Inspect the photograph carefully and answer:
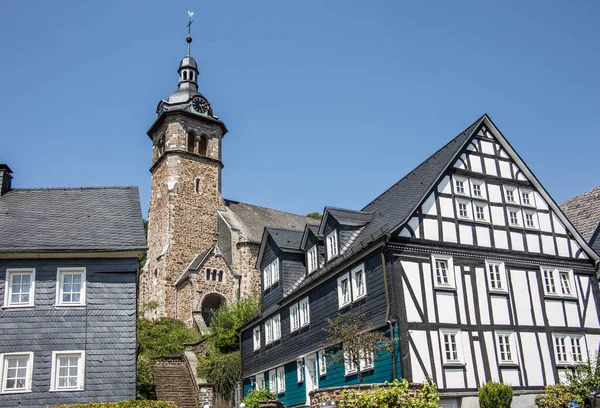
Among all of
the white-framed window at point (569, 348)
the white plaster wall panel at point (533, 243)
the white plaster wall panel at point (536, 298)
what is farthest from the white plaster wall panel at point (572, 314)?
the white plaster wall panel at point (533, 243)

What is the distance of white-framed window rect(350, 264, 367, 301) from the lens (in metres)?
22.2

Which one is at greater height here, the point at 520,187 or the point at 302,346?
the point at 520,187

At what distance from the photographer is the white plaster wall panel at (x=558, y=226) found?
83.4 feet

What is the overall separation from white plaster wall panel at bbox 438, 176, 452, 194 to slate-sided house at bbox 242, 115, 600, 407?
4 centimetres

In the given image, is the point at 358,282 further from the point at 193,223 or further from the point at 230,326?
the point at 193,223

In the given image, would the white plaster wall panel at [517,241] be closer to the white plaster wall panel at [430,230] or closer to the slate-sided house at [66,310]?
the white plaster wall panel at [430,230]

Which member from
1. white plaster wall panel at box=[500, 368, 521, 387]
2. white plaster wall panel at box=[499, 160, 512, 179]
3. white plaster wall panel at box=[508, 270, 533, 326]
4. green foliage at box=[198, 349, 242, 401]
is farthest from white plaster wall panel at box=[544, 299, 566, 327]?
green foliage at box=[198, 349, 242, 401]

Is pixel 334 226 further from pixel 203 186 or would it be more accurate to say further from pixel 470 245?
pixel 203 186

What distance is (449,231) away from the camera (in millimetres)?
22859

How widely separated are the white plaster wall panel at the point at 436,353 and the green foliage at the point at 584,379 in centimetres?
439

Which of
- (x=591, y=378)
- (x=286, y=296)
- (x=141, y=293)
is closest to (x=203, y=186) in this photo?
(x=141, y=293)

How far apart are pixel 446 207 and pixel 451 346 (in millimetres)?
4935

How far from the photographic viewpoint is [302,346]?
2603 cm

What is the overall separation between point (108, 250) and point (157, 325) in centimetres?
2286
